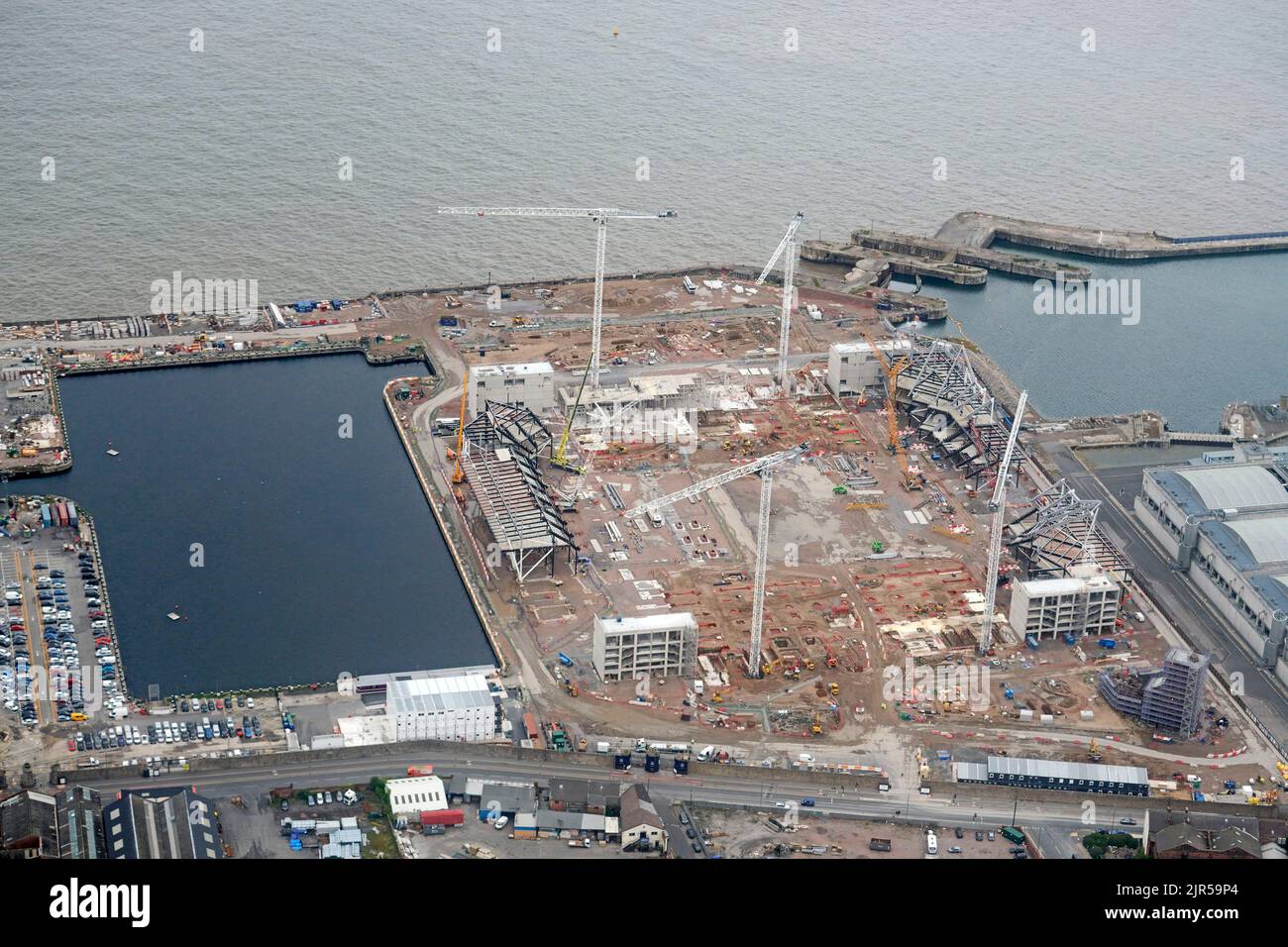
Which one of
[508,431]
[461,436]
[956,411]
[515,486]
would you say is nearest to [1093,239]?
[956,411]

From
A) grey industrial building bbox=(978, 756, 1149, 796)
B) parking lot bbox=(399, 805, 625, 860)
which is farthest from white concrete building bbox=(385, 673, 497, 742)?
grey industrial building bbox=(978, 756, 1149, 796)

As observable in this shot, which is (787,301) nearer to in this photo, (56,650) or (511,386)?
(511,386)

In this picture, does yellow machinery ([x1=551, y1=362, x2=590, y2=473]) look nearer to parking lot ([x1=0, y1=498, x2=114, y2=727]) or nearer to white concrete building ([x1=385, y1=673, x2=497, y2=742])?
white concrete building ([x1=385, y1=673, x2=497, y2=742])

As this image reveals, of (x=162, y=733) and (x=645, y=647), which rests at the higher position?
(x=645, y=647)

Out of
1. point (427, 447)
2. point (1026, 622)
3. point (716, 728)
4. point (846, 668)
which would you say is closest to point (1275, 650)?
point (1026, 622)

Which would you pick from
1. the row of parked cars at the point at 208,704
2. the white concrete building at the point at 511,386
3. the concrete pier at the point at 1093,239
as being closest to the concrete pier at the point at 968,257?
the concrete pier at the point at 1093,239

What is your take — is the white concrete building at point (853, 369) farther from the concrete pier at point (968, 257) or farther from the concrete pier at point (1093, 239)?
the concrete pier at point (1093, 239)
